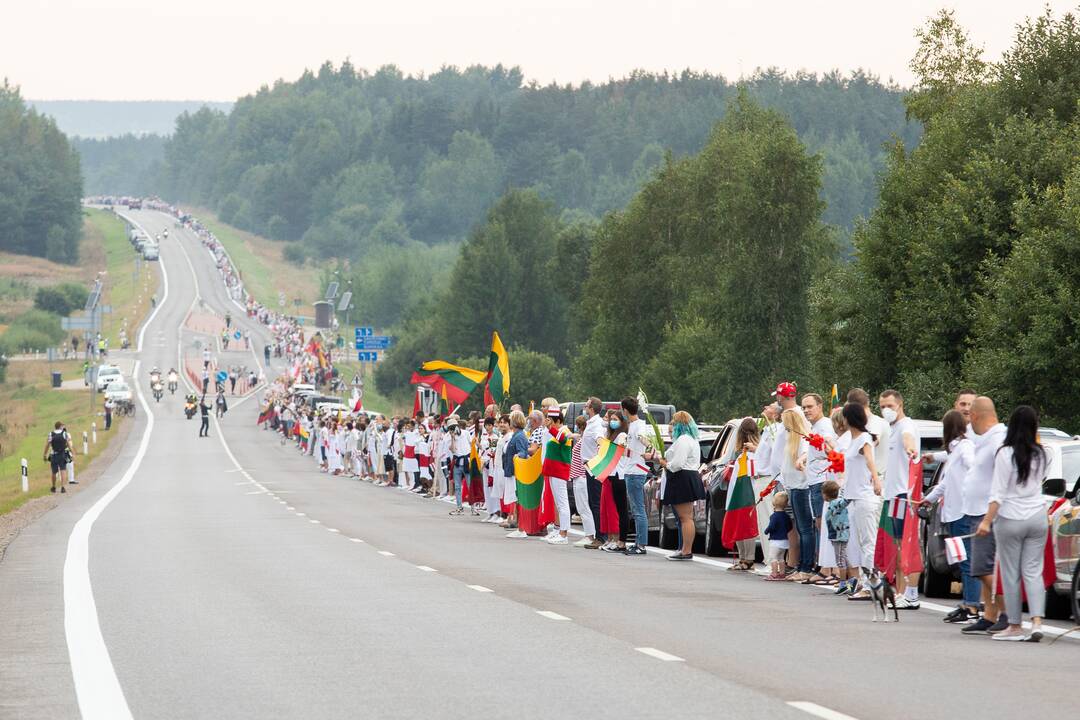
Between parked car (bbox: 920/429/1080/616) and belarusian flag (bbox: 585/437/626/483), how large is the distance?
6294 mm

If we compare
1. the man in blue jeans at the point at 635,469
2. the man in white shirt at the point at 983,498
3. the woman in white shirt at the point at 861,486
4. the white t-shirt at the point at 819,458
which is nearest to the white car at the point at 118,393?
the man in blue jeans at the point at 635,469

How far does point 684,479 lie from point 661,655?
33.6 feet

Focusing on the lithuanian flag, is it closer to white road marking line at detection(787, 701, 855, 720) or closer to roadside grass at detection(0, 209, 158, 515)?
roadside grass at detection(0, 209, 158, 515)

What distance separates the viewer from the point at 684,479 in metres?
22.5

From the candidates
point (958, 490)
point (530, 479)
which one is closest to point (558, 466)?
point (530, 479)

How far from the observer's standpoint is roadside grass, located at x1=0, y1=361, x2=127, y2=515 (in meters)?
53.6

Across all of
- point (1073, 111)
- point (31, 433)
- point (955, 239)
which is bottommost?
point (31, 433)

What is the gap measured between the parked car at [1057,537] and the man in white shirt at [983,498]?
509mm

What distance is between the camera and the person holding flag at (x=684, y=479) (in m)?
22.4

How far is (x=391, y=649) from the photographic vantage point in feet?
41.3

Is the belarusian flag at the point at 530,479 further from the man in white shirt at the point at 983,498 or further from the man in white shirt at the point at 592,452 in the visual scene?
the man in white shirt at the point at 983,498

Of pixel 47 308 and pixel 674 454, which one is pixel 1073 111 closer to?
pixel 674 454

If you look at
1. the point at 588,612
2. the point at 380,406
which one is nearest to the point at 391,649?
the point at 588,612

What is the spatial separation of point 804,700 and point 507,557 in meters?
12.5
